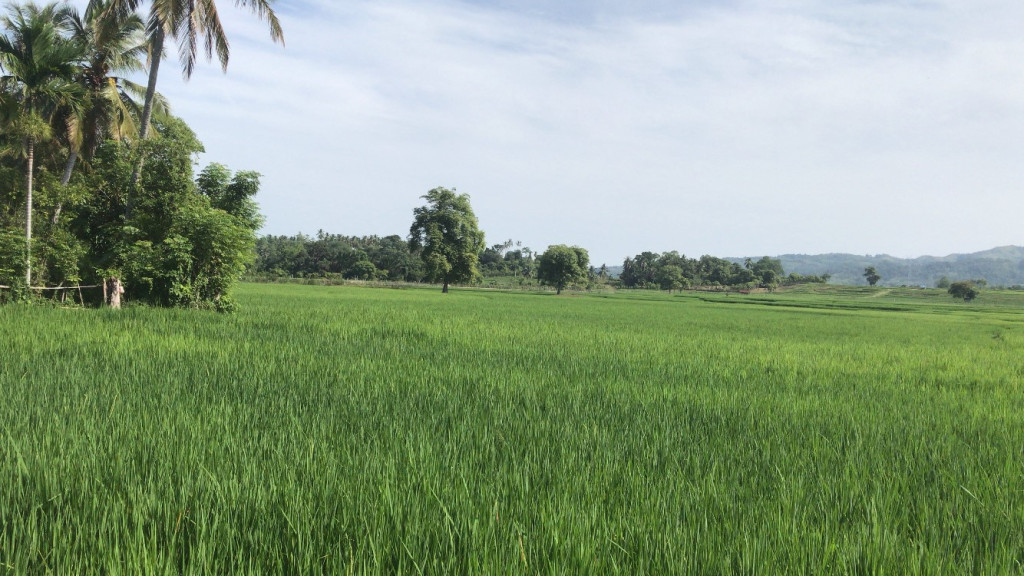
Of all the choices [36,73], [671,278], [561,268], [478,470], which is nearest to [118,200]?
[36,73]

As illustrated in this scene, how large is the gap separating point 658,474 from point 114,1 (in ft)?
62.4

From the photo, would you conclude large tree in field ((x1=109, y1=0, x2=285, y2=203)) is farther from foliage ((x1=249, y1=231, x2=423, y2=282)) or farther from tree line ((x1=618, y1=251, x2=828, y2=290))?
tree line ((x1=618, y1=251, x2=828, y2=290))

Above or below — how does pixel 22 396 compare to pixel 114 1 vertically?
below

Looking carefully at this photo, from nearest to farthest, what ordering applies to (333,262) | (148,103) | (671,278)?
1. (148,103)
2. (333,262)
3. (671,278)

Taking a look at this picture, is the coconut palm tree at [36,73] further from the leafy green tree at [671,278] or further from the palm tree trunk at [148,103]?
the leafy green tree at [671,278]

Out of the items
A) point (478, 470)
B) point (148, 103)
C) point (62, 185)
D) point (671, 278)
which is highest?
point (148, 103)

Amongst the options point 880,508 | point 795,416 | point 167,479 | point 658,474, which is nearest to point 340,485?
point 167,479

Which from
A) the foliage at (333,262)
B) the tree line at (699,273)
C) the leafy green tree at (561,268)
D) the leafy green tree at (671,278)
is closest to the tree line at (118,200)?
the foliage at (333,262)

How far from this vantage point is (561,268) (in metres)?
70.4

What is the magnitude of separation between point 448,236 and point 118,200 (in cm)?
3465

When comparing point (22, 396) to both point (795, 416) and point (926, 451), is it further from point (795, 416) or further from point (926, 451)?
point (926, 451)

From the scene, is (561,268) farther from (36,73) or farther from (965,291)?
(965,291)

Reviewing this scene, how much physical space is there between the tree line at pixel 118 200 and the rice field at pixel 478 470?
7.06m

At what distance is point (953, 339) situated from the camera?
1430 cm
